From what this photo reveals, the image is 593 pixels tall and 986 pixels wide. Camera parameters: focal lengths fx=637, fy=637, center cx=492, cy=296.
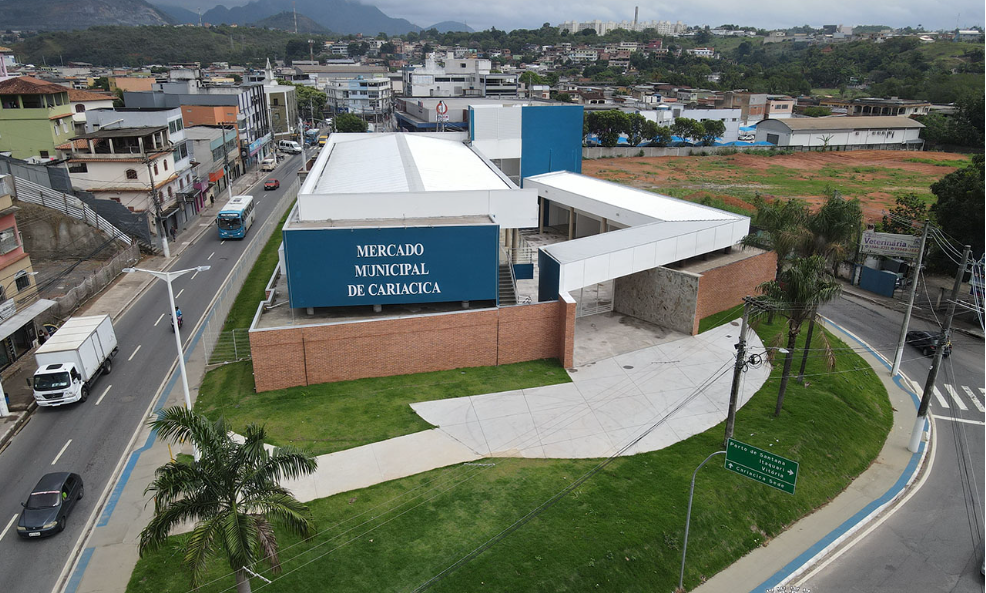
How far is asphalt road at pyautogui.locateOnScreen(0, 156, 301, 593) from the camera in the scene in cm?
1886

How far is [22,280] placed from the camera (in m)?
34.7

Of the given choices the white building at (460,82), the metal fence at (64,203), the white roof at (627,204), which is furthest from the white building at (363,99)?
the white roof at (627,204)

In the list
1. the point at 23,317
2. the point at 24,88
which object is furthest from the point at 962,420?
the point at 24,88

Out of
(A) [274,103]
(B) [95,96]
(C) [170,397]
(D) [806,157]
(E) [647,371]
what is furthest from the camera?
(A) [274,103]

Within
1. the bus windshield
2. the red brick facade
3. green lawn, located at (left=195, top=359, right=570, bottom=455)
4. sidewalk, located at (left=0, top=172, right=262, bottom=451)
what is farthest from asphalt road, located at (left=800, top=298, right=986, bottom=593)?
the bus windshield

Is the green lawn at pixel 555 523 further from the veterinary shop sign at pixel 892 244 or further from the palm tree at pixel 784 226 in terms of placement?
the veterinary shop sign at pixel 892 244

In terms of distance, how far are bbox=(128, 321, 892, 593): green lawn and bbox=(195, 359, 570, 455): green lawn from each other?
522 millimetres

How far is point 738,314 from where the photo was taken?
37.8 m

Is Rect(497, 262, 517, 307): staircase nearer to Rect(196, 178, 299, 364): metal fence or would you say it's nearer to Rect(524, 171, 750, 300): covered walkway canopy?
Rect(524, 171, 750, 300): covered walkway canopy

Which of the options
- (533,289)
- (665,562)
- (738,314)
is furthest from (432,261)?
(738,314)

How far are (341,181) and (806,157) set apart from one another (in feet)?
311

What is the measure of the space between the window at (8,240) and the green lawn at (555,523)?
64.2ft

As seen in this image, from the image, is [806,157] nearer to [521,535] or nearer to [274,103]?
[274,103]

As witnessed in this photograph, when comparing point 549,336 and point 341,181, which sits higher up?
point 341,181
